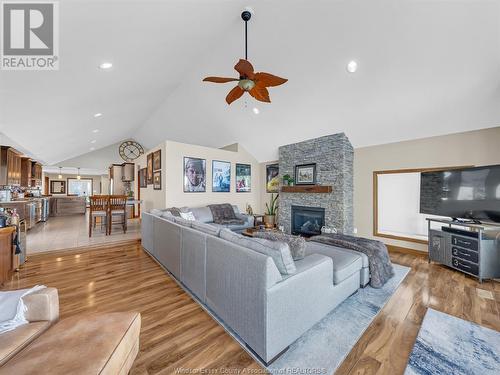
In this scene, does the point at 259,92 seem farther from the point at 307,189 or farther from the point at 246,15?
the point at 307,189

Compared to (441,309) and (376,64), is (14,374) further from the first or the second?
(376,64)

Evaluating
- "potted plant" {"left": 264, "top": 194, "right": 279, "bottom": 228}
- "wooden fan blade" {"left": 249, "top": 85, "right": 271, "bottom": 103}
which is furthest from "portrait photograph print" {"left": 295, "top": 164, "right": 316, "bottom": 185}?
"wooden fan blade" {"left": 249, "top": 85, "right": 271, "bottom": 103}

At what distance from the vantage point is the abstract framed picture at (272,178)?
648 cm

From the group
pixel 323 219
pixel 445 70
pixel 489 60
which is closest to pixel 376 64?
pixel 445 70

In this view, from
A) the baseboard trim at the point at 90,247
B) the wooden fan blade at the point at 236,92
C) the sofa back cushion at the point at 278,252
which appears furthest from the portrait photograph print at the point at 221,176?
the sofa back cushion at the point at 278,252

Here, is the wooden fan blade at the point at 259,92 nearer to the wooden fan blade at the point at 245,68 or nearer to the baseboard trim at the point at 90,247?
the wooden fan blade at the point at 245,68

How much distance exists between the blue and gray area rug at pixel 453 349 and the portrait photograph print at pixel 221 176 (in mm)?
5021

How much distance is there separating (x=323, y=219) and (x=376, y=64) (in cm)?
329

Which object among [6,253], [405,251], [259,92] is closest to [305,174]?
[405,251]

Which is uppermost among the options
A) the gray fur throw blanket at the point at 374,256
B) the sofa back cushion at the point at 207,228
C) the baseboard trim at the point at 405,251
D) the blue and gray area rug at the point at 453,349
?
the sofa back cushion at the point at 207,228

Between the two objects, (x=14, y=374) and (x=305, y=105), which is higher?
(x=305, y=105)

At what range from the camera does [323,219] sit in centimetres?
501

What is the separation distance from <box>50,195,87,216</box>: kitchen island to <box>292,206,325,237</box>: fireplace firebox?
9.21 metres

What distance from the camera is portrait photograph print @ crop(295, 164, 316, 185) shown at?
523 cm
